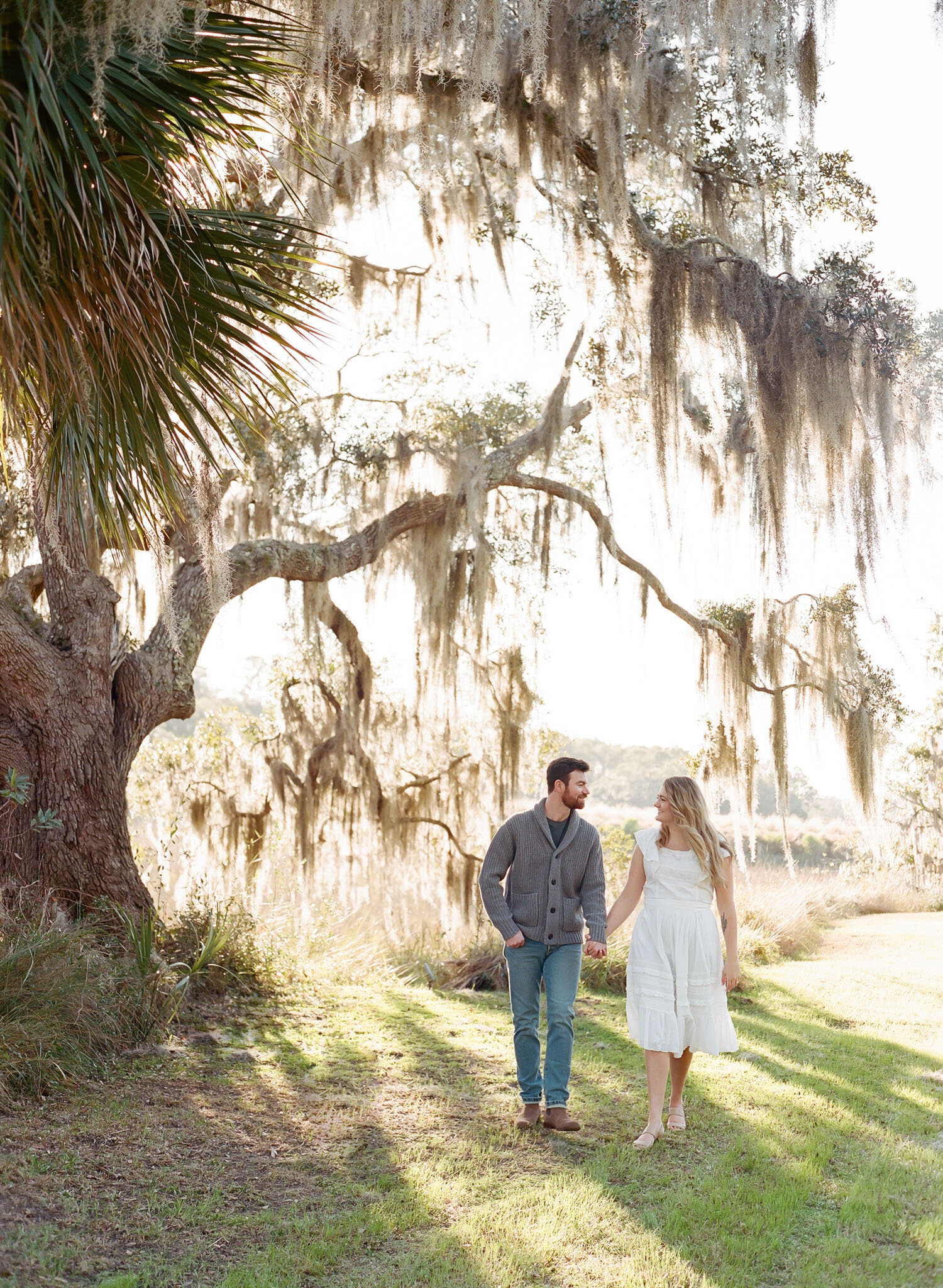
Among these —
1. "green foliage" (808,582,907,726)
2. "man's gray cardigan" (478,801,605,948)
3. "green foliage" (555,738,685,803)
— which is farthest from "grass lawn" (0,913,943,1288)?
"green foliage" (555,738,685,803)

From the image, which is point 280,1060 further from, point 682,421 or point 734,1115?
point 682,421

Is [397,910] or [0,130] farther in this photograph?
[397,910]

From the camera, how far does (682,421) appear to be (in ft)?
26.7

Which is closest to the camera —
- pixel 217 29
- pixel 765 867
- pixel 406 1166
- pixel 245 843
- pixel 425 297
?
pixel 406 1166

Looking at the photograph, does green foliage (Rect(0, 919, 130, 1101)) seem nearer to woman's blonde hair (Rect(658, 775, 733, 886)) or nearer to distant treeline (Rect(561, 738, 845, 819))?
woman's blonde hair (Rect(658, 775, 733, 886))

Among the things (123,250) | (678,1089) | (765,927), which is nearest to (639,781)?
(765,927)

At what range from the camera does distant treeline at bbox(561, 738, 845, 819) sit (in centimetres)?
4612

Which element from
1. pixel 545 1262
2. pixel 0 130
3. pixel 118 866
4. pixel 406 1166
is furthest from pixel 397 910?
pixel 0 130

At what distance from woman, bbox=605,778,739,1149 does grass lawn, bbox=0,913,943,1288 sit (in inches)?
15.0

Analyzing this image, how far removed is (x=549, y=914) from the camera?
14.0 ft

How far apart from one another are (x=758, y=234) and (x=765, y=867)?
1176 cm

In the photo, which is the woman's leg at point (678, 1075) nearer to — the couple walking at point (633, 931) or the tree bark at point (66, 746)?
the couple walking at point (633, 931)

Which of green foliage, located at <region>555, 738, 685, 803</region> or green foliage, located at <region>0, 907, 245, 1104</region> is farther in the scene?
green foliage, located at <region>555, 738, 685, 803</region>

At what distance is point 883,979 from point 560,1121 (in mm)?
5566
